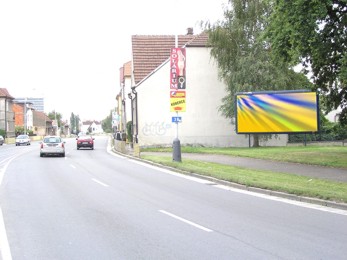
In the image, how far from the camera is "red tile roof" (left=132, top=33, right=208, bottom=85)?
142 ft

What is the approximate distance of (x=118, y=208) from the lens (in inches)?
420

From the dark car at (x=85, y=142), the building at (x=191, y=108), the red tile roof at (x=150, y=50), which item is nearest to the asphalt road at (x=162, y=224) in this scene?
the building at (x=191, y=108)

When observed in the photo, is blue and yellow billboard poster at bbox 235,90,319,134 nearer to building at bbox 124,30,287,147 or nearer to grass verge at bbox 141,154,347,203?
grass verge at bbox 141,154,347,203

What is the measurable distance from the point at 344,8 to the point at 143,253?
723 inches

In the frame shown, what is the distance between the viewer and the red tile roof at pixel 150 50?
43.3m

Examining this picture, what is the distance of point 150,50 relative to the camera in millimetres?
45188

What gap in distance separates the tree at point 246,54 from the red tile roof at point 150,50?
224 inches

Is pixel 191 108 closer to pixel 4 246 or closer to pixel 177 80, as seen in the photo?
pixel 177 80

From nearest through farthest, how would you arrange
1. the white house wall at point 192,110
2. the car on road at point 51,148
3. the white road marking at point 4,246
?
the white road marking at point 4,246
the car on road at point 51,148
the white house wall at point 192,110

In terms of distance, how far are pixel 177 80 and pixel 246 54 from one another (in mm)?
14388

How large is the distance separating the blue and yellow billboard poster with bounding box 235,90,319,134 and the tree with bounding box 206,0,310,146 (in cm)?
734

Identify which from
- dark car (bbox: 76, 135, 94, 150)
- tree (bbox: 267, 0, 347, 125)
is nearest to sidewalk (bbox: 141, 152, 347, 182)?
tree (bbox: 267, 0, 347, 125)

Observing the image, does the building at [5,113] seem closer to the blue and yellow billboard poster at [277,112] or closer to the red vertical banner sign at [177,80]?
the blue and yellow billboard poster at [277,112]

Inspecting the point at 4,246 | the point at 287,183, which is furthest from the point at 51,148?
the point at 4,246
